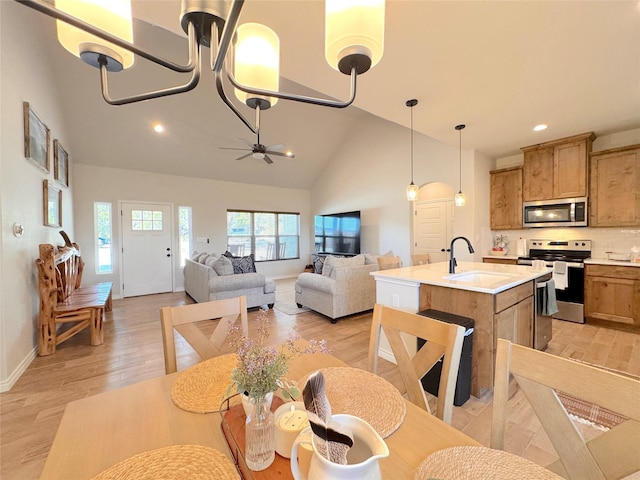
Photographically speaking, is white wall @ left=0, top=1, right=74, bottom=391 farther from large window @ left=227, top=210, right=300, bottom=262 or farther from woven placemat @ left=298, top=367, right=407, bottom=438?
large window @ left=227, top=210, right=300, bottom=262

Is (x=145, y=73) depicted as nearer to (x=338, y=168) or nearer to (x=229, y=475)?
(x=338, y=168)

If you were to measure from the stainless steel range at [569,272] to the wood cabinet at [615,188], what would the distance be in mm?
458

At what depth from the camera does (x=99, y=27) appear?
69 centimetres

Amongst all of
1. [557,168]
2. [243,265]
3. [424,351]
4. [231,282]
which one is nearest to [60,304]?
[231,282]

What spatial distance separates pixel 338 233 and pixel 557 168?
4358 mm

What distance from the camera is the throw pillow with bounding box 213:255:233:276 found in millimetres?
4328

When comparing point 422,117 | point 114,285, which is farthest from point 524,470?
point 114,285

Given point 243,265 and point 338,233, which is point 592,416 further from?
point 338,233

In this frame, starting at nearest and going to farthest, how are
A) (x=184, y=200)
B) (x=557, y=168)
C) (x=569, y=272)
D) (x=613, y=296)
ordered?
(x=613, y=296) < (x=569, y=272) < (x=557, y=168) < (x=184, y=200)

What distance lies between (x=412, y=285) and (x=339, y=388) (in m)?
1.67

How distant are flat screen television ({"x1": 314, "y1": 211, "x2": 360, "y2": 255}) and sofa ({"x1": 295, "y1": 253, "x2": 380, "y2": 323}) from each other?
6.89 ft

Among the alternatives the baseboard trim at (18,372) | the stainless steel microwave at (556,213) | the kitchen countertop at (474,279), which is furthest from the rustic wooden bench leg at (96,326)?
the stainless steel microwave at (556,213)

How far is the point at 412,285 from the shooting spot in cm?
245

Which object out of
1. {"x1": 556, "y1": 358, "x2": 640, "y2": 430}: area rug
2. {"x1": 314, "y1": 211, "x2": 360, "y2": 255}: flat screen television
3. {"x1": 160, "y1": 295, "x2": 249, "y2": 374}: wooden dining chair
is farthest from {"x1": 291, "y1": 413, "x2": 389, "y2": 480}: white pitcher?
{"x1": 314, "y1": 211, "x2": 360, "y2": 255}: flat screen television
